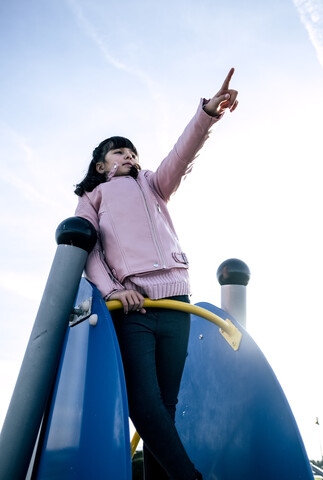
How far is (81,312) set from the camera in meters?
1.32

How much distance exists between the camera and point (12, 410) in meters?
1.19

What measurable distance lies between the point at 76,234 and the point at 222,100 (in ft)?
2.06

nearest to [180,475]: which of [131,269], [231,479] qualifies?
[231,479]

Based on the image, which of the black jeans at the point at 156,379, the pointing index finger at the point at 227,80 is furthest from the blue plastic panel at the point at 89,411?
the pointing index finger at the point at 227,80

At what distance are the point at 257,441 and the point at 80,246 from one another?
2.63 feet

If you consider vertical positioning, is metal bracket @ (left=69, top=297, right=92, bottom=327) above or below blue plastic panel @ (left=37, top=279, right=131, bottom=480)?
above

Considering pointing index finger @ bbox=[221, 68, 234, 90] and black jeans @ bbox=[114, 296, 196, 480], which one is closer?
black jeans @ bbox=[114, 296, 196, 480]

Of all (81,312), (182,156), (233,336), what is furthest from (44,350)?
(182,156)

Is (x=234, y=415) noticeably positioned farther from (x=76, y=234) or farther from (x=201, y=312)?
(x=76, y=234)

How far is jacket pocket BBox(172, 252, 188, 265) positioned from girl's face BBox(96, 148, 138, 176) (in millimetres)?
405

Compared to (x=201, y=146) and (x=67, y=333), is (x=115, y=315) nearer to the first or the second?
(x=67, y=333)

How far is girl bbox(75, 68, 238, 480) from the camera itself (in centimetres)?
118

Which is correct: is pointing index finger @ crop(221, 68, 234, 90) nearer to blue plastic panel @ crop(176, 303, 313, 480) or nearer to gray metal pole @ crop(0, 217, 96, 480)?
gray metal pole @ crop(0, 217, 96, 480)

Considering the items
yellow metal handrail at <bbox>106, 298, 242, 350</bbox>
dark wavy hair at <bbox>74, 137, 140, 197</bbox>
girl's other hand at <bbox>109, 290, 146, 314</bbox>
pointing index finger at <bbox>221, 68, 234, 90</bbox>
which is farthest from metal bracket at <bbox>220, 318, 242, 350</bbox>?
pointing index finger at <bbox>221, 68, 234, 90</bbox>
